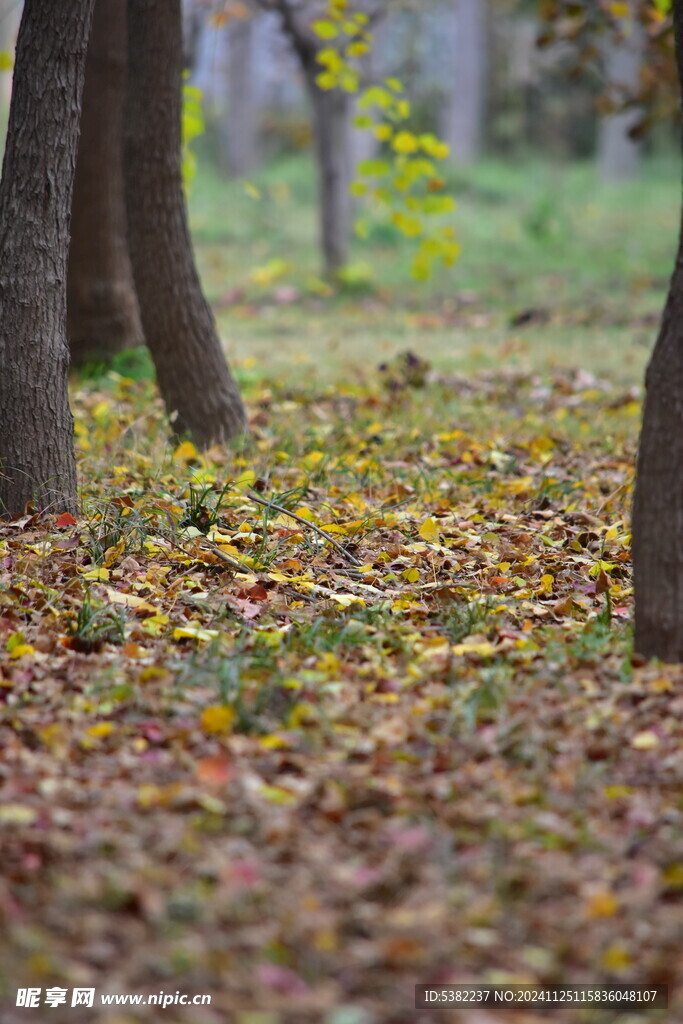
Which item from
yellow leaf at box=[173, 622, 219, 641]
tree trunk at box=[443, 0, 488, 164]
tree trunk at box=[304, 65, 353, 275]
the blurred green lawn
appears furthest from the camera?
tree trunk at box=[443, 0, 488, 164]

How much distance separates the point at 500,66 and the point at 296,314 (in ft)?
69.9

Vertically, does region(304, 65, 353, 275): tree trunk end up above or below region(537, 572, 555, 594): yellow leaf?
above

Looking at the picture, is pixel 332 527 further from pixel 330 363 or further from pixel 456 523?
pixel 330 363

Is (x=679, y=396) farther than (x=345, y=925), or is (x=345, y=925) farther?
(x=679, y=396)

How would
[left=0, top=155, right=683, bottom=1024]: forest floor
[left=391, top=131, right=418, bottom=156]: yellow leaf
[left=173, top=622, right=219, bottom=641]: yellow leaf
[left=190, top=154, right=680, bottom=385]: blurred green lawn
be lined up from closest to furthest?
[left=0, top=155, right=683, bottom=1024]: forest floor < [left=173, top=622, right=219, bottom=641]: yellow leaf < [left=391, top=131, right=418, bottom=156]: yellow leaf < [left=190, top=154, right=680, bottom=385]: blurred green lawn

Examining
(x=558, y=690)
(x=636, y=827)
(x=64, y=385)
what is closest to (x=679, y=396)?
(x=558, y=690)

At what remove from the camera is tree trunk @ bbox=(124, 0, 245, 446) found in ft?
17.3

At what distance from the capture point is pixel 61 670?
9.73ft

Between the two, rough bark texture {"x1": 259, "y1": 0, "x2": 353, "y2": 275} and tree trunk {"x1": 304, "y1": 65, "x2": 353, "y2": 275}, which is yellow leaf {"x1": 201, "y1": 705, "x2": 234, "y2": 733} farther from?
tree trunk {"x1": 304, "y1": 65, "x2": 353, "y2": 275}

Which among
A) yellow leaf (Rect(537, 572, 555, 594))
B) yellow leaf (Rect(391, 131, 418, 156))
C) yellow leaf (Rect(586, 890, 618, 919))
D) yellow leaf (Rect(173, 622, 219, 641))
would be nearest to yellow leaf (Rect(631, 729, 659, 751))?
yellow leaf (Rect(586, 890, 618, 919))

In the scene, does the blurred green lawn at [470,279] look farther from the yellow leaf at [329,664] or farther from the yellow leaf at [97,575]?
the yellow leaf at [329,664]

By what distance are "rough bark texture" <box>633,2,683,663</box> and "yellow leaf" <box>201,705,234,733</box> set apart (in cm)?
123

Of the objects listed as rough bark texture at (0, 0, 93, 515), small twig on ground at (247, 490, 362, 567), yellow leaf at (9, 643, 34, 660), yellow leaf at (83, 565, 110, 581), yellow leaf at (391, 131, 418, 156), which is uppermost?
yellow leaf at (391, 131, 418, 156)

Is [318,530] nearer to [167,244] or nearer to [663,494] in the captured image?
[663,494]
